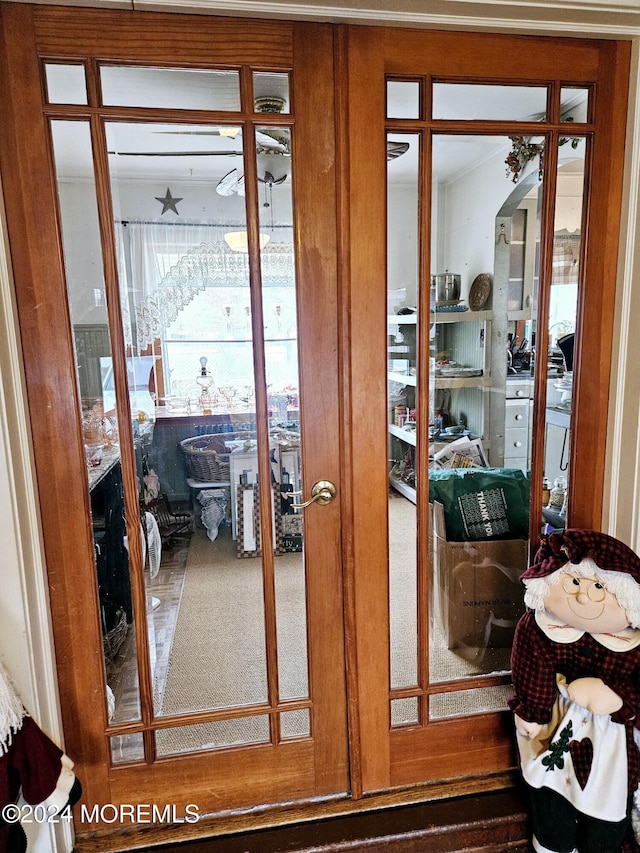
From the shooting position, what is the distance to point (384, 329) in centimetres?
134

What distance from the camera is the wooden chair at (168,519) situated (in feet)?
4.50

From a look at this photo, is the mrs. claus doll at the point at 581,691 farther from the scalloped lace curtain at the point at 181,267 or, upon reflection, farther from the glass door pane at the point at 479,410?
the scalloped lace curtain at the point at 181,267

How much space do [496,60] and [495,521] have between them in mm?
1236

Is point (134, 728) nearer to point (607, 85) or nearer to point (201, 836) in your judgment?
point (201, 836)

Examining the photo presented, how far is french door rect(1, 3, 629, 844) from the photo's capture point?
48.1 inches

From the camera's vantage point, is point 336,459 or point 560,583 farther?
point 336,459

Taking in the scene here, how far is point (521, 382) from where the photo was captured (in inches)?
57.6

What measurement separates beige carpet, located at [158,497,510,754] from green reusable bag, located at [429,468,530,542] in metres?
0.14

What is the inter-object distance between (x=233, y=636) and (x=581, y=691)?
91cm

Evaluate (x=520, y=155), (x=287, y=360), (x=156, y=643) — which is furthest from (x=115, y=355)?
(x=520, y=155)

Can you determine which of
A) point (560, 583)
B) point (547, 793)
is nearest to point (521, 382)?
point (560, 583)

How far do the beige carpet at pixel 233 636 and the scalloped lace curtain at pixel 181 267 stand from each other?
597 mm

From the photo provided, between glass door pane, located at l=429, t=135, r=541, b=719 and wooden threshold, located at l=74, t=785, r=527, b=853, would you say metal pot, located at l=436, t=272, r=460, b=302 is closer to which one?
glass door pane, located at l=429, t=135, r=541, b=719

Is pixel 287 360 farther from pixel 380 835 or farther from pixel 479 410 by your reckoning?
pixel 380 835
